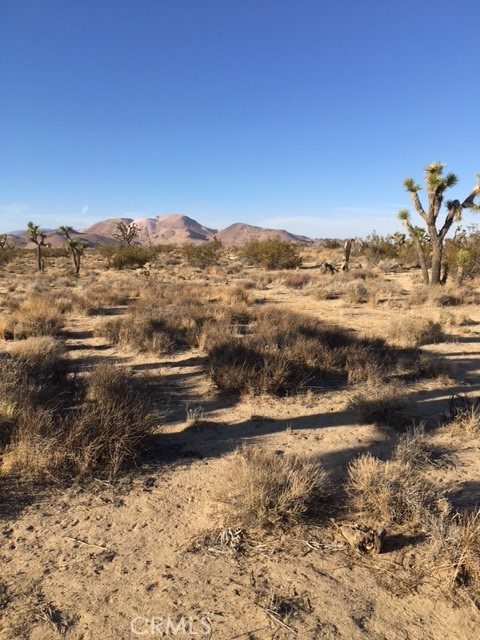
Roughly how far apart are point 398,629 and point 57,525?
2699 millimetres

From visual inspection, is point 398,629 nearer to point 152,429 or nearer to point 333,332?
point 152,429

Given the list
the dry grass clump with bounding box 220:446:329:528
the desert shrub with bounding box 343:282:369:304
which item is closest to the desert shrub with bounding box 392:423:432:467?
the dry grass clump with bounding box 220:446:329:528

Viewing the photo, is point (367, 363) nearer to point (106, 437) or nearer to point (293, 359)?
point (293, 359)

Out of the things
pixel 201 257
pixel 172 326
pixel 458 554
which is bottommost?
pixel 458 554

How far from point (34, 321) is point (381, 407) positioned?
29.0 feet

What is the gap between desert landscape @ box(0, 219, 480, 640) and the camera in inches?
112

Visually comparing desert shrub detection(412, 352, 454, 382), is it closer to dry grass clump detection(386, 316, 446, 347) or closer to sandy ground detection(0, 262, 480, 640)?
dry grass clump detection(386, 316, 446, 347)

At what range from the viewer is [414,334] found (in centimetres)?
1041

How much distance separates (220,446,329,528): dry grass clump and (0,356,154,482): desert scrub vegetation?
4.43ft

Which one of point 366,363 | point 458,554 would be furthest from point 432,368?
point 458,554

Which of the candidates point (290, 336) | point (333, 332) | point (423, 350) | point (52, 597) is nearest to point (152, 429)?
point (52, 597)

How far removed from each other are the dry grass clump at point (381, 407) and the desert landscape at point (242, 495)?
0.02 meters

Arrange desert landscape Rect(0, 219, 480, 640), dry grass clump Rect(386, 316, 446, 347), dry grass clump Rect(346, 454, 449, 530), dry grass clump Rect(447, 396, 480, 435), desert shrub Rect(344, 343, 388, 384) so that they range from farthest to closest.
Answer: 1. dry grass clump Rect(386, 316, 446, 347)
2. desert shrub Rect(344, 343, 388, 384)
3. dry grass clump Rect(447, 396, 480, 435)
4. dry grass clump Rect(346, 454, 449, 530)
5. desert landscape Rect(0, 219, 480, 640)

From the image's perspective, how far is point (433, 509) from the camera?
12.2ft
